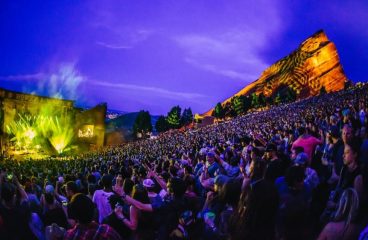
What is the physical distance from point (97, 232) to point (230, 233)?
1139 mm

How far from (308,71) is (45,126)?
3532 inches

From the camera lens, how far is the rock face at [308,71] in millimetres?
131000

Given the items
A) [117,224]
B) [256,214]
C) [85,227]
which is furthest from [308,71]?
[85,227]

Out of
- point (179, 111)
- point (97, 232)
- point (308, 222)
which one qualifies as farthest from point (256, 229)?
point (179, 111)

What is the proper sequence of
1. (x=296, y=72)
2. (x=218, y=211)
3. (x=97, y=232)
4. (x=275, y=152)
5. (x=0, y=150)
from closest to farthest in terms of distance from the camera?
(x=97, y=232) → (x=218, y=211) → (x=275, y=152) → (x=0, y=150) → (x=296, y=72)

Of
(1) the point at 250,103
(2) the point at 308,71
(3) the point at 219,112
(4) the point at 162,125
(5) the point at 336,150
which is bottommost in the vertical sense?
(5) the point at 336,150

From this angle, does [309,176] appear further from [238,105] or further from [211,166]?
[238,105]

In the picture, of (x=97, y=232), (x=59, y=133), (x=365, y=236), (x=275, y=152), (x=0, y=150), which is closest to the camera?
(x=365, y=236)

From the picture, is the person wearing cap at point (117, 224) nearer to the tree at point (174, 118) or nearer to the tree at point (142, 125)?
the tree at point (142, 125)

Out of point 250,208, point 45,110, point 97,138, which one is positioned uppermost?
point 45,110

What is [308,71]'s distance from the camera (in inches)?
5310

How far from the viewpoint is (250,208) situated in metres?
3.48

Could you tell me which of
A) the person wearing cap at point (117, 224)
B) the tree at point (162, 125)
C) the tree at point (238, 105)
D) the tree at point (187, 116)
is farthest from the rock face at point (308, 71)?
the person wearing cap at point (117, 224)

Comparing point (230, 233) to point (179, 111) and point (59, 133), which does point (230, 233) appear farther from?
point (179, 111)
